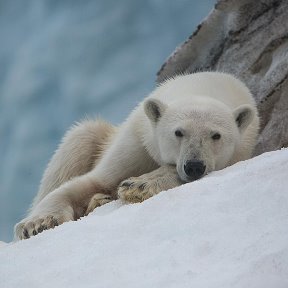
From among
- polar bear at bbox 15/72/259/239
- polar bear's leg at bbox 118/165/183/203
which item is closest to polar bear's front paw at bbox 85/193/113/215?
polar bear at bbox 15/72/259/239

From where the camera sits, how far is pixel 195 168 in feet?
17.8

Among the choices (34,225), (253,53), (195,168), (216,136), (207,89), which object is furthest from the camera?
(253,53)

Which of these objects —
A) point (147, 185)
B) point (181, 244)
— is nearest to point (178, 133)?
point (147, 185)

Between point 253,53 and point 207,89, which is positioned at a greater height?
point 253,53

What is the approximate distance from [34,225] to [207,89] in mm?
2421

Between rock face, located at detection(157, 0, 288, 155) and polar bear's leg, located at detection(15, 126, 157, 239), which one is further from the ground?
rock face, located at detection(157, 0, 288, 155)

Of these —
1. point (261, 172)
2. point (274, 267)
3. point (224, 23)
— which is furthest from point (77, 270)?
point (224, 23)

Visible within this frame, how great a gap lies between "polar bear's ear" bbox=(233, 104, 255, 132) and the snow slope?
2247 mm

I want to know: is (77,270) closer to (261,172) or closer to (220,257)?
(220,257)

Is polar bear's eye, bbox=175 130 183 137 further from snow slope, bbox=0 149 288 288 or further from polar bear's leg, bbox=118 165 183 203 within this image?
snow slope, bbox=0 149 288 288

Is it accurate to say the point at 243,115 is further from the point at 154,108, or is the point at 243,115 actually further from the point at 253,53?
the point at 253,53

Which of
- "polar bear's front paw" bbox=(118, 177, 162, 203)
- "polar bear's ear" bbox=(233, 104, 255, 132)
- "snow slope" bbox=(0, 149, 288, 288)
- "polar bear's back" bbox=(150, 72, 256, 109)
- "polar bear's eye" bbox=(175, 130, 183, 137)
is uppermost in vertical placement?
"polar bear's back" bbox=(150, 72, 256, 109)

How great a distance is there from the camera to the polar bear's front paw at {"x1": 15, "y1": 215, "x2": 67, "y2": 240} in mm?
5582

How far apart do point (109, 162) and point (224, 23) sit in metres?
5.60
